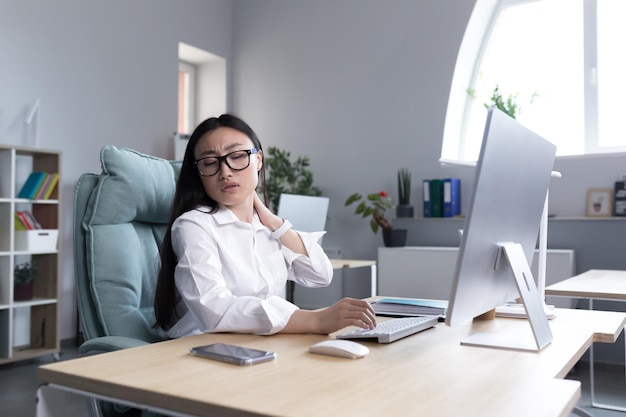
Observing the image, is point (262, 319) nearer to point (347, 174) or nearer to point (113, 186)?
point (113, 186)

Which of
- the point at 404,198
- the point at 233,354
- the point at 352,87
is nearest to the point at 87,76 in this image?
the point at 352,87

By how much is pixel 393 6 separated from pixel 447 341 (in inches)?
160

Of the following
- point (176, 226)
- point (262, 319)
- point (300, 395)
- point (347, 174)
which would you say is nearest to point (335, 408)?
point (300, 395)

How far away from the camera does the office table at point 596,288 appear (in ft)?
7.43

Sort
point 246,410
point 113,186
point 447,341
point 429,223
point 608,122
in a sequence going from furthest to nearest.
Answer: point 429,223 < point 608,122 < point 113,186 < point 447,341 < point 246,410

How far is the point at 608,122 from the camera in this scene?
4172 mm

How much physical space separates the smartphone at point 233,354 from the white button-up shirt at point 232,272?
0.61ft

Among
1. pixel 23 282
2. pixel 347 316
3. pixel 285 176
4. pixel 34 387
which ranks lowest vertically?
A: pixel 34 387

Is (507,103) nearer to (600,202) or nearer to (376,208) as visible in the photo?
(600,202)

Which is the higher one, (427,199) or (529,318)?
(427,199)

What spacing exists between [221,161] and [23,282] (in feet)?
9.24

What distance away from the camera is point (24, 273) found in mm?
3797

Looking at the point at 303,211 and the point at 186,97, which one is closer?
the point at 303,211

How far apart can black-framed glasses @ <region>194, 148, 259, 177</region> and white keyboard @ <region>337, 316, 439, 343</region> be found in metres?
0.54
